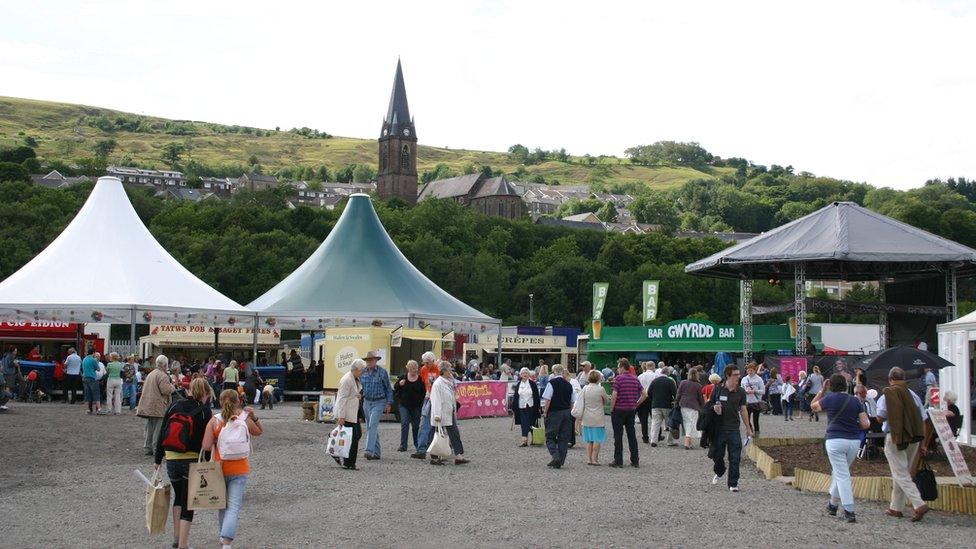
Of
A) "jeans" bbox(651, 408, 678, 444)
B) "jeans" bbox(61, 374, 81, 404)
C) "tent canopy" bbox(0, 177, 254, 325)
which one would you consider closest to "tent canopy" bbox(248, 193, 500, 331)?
"tent canopy" bbox(0, 177, 254, 325)

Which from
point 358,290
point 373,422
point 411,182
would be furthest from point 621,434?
point 411,182

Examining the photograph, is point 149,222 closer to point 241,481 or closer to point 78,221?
point 78,221

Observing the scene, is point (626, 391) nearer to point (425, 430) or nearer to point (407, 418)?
point (425, 430)

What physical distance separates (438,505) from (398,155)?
157m

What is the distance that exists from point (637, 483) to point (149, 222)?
8027 centimetres

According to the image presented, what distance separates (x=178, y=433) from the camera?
8477 millimetres

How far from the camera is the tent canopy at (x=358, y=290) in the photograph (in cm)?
2894

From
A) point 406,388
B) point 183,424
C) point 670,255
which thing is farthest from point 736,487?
point 670,255

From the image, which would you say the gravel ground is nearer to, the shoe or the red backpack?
the shoe

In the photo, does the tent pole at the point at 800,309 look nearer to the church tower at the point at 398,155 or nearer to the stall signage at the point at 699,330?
the stall signage at the point at 699,330

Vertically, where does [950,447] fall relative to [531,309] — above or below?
below

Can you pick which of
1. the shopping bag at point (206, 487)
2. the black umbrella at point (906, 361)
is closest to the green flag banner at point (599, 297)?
the black umbrella at point (906, 361)

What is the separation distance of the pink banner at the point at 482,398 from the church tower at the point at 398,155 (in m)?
120

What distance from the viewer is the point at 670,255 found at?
10075 centimetres
